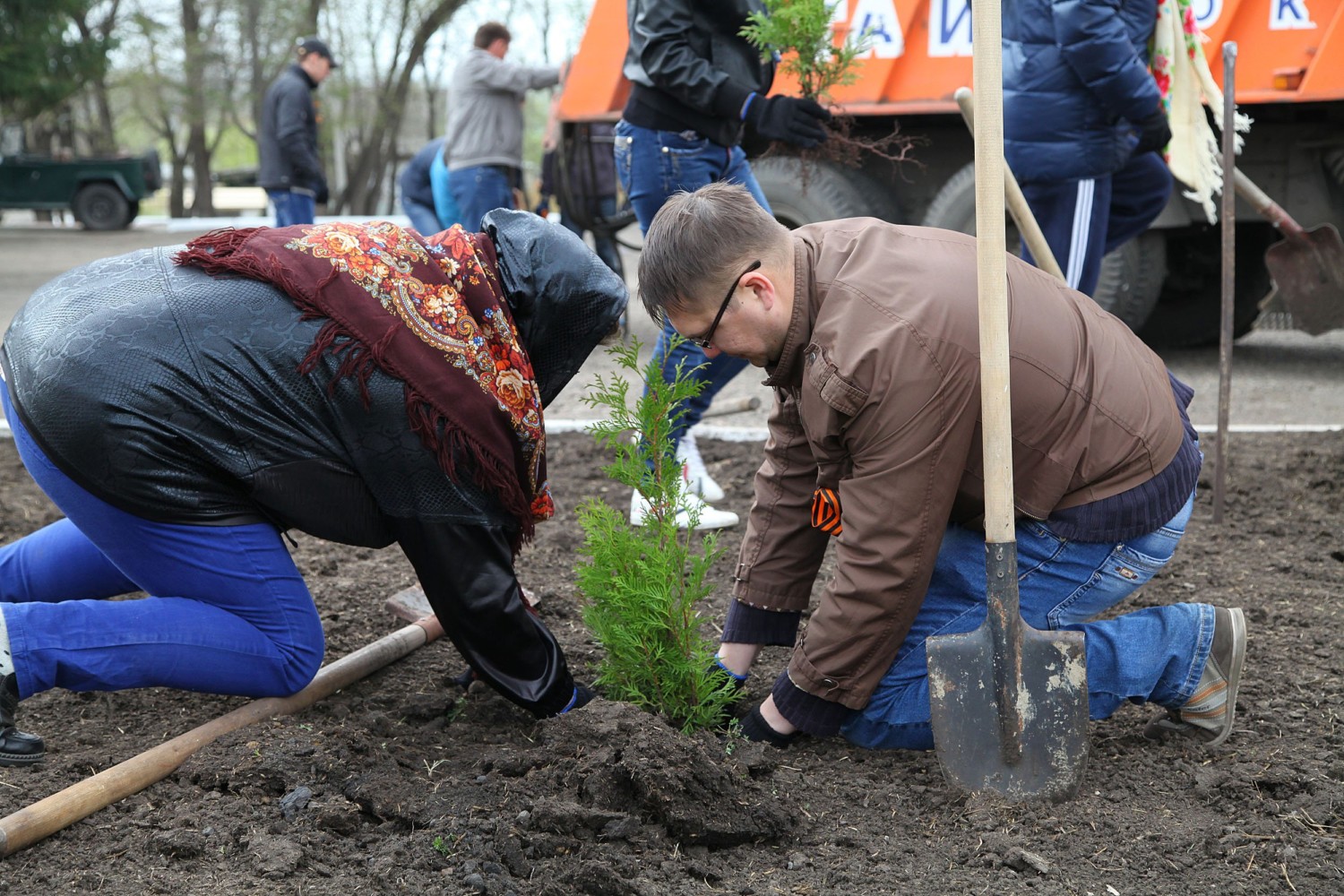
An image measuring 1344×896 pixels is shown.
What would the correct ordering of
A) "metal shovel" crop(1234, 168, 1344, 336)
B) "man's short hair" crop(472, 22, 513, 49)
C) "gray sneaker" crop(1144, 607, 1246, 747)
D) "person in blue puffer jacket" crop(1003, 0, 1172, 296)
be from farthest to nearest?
"man's short hair" crop(472, 22, 513, 49), "metal shovel" crop(1234, 168, 1344, 336), "person in blue puffer jacket" crop(1003, 0, 1172, 296), "gray sneaker" crop(1144, 607, 1246, 747)

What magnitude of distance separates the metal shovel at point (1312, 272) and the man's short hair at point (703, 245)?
4.50 metres

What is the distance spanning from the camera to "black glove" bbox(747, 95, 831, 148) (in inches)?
154

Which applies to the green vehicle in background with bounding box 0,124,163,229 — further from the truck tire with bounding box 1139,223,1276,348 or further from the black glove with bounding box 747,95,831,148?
the black glove with bounding box 747,95,831,148

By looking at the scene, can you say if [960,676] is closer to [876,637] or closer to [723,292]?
[876,637]

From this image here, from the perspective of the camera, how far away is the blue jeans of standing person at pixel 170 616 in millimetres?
2379

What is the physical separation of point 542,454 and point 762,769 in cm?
80

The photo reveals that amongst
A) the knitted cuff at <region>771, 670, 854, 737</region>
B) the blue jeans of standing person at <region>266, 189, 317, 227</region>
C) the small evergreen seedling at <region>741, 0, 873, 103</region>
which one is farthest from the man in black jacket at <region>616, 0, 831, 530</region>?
the blue jeans of standing person at <region>266, 189, 317, 227</region>

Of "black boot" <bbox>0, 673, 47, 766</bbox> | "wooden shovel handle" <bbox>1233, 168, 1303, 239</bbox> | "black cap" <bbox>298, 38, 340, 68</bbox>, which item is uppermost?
"black cap" <bbox>298, 38, 340, 68</bbox>

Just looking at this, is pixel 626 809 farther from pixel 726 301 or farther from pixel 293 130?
pixel 293 130

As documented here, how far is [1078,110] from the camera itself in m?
4.32

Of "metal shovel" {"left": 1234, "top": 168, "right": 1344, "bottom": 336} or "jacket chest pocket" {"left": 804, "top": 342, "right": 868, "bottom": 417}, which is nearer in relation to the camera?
"jacket chest pocket" {"left": 804, "top": 342, "right": 868, "bottom": 417}

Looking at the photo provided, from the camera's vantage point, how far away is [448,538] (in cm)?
238

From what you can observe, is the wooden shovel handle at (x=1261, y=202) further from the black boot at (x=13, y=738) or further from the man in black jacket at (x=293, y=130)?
the man in black jacket at (x=293, y=130)

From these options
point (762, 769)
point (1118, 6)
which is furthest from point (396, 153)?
point (762, 769)
